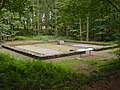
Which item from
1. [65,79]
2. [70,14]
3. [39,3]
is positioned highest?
[39,3]

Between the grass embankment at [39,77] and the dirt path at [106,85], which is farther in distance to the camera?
the grass embankment at [39,77]

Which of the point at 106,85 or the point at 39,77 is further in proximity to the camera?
the point at 39,77

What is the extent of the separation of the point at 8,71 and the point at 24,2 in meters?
2.34

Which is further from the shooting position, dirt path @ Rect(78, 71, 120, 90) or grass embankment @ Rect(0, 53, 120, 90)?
grass embankment @ Rect(0, 53, 120, 90)

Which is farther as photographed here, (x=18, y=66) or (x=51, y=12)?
(x=51, y=12)

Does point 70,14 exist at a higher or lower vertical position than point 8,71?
higher

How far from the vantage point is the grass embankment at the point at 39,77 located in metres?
5.71

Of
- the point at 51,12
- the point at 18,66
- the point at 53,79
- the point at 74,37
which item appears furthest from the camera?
the point at 51,12

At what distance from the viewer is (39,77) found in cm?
656

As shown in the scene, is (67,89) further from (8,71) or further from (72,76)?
(8,71)

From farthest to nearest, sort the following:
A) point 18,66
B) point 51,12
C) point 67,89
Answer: point 51,12, point 18,66, point 67,89

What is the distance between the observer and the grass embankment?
18.7ft

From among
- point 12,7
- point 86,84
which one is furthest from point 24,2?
point 86,84

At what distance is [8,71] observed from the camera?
22.6ft
